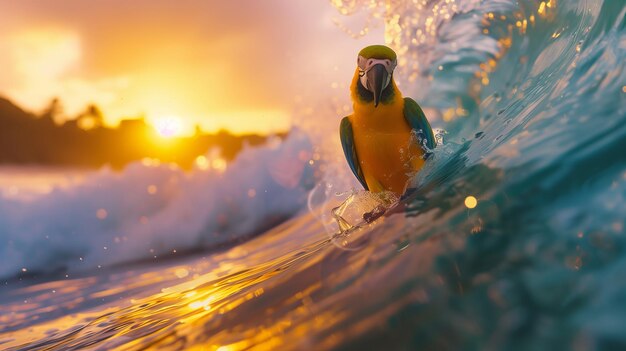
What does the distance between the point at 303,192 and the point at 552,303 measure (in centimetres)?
608

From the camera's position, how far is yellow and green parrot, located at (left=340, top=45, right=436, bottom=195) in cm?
273

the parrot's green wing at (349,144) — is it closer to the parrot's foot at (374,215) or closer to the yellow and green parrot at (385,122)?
the yellow and green parrot at (385,122)

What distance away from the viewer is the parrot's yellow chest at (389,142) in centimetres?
277

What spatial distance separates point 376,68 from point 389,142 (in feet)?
1.30

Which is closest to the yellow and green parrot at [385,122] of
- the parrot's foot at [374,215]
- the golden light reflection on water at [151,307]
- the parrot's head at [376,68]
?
the parrot's head at [376,68]

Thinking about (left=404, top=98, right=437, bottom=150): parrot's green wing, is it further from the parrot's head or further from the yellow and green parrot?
the parrot's head

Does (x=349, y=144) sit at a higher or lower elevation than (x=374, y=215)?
higher

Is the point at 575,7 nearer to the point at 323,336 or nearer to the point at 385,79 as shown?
the point at 385,79

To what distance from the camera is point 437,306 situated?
1.23 m

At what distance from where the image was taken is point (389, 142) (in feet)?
9.13

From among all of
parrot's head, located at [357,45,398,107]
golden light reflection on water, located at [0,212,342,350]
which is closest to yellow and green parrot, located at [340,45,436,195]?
parrot's head, located at [357,45,398,107]

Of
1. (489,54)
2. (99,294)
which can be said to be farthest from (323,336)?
(489,54)

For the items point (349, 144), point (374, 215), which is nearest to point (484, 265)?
point (374, 215)

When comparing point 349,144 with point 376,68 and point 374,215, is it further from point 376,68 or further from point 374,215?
point 374,215
